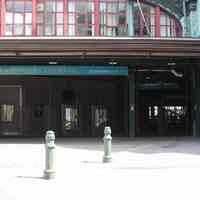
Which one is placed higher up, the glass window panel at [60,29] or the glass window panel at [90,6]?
the glass window panel at [90,6]

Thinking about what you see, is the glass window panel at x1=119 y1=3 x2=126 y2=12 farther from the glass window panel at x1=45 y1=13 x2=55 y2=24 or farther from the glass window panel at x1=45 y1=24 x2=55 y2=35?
the glass window panel at x1=45 y1=24 x2=55 y2=35

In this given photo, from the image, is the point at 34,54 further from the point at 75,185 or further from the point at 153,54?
the point at 75,185

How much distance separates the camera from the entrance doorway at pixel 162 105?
4041 centimetres

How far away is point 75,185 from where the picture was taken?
1302cm

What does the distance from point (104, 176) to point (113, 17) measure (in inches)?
1429

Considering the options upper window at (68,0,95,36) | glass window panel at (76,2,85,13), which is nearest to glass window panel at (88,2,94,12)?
upper window at (68,0,95,36)

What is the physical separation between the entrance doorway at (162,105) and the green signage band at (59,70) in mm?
Result: 7240

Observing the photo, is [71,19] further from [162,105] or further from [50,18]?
[162,105]

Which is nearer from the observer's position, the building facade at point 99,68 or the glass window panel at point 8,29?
the building facade at point 99,68

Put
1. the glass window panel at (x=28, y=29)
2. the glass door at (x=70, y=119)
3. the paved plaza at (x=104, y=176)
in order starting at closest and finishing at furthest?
the paved plaza at (x=104, y=176) < the glass door at (x=70, y=119) < the glass window panel at (x=28, y=29)

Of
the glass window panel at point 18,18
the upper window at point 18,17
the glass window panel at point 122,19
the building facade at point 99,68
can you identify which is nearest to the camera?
the building facade at point 99,68

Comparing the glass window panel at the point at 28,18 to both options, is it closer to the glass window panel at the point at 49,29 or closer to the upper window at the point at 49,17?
the upper window at the point at 49,17

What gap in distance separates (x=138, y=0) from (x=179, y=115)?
1323cm

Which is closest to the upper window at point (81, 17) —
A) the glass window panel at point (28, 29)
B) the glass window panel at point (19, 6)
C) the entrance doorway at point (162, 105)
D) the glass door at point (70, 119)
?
the glass window panel at point (28, 29)
